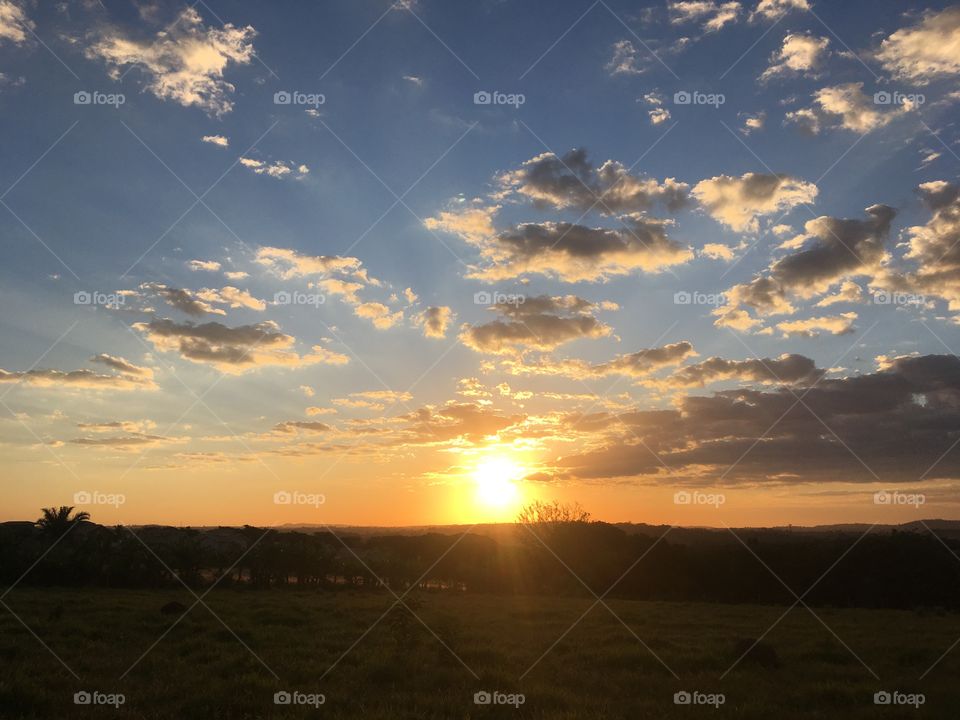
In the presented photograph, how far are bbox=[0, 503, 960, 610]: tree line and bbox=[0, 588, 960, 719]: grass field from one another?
20.6 metres

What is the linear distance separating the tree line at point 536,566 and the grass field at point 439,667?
20.6 meters

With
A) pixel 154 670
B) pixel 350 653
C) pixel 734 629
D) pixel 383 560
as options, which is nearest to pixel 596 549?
pixel 383 560

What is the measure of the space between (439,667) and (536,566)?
42677 mm

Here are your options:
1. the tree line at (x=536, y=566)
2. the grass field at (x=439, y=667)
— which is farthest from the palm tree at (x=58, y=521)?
the grass field at (x=439, y=667)

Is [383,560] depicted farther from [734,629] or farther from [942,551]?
[942,551]

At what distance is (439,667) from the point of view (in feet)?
53.9

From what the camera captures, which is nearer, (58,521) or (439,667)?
(439,667)

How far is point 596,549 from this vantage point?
2435 inches

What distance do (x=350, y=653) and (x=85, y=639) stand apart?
8.49 metres

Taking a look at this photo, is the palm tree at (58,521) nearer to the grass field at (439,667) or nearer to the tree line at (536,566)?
the tree line at (536,566)

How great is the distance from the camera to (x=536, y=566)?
188ft

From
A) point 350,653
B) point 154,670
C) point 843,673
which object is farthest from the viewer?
point 350,653

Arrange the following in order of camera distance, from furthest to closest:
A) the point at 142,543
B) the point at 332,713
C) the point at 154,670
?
the point at 142,543
the point at 154,670
the point at 332,713

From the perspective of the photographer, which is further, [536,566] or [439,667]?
[536,566]
